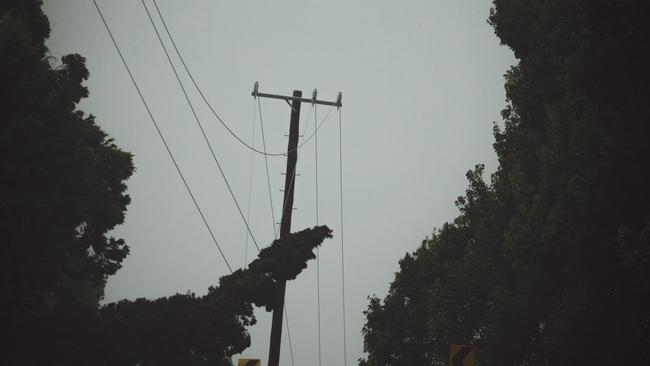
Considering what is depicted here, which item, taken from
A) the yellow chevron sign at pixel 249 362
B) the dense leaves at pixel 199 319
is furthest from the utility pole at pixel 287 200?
the yellow chevron sign at pixel 249 362

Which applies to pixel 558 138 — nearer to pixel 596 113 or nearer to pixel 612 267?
pixel 596 113

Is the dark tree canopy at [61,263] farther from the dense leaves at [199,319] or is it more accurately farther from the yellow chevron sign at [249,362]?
the yellow chevron sign at [249,362]

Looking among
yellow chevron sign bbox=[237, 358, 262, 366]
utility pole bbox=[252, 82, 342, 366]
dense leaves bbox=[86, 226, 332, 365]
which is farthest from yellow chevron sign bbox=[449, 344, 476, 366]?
utility pole bbox=[252, 82, 342, 366]

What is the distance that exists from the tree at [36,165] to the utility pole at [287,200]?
4128 millimetres

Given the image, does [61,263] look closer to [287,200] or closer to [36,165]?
[36,165]

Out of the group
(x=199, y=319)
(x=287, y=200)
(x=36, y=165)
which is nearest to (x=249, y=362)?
(x=199, y=319)

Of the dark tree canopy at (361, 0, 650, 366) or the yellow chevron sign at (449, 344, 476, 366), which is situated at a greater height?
the dark tree canopy at (361, 0, 650, 366)

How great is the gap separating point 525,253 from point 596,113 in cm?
501

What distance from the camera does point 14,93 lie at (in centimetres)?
1147

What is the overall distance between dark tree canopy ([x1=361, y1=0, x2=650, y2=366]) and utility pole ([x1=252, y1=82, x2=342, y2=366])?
6926mm

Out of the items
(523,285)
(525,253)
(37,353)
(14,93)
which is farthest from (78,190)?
(523,285)

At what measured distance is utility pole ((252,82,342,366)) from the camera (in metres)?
11.0

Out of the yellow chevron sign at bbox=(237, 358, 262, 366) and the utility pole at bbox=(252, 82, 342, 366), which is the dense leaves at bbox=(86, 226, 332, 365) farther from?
the yellow chevron sign at bbox=(237, 358, 262, 366)

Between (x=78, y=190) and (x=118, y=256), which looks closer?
(x=78, y=190)
